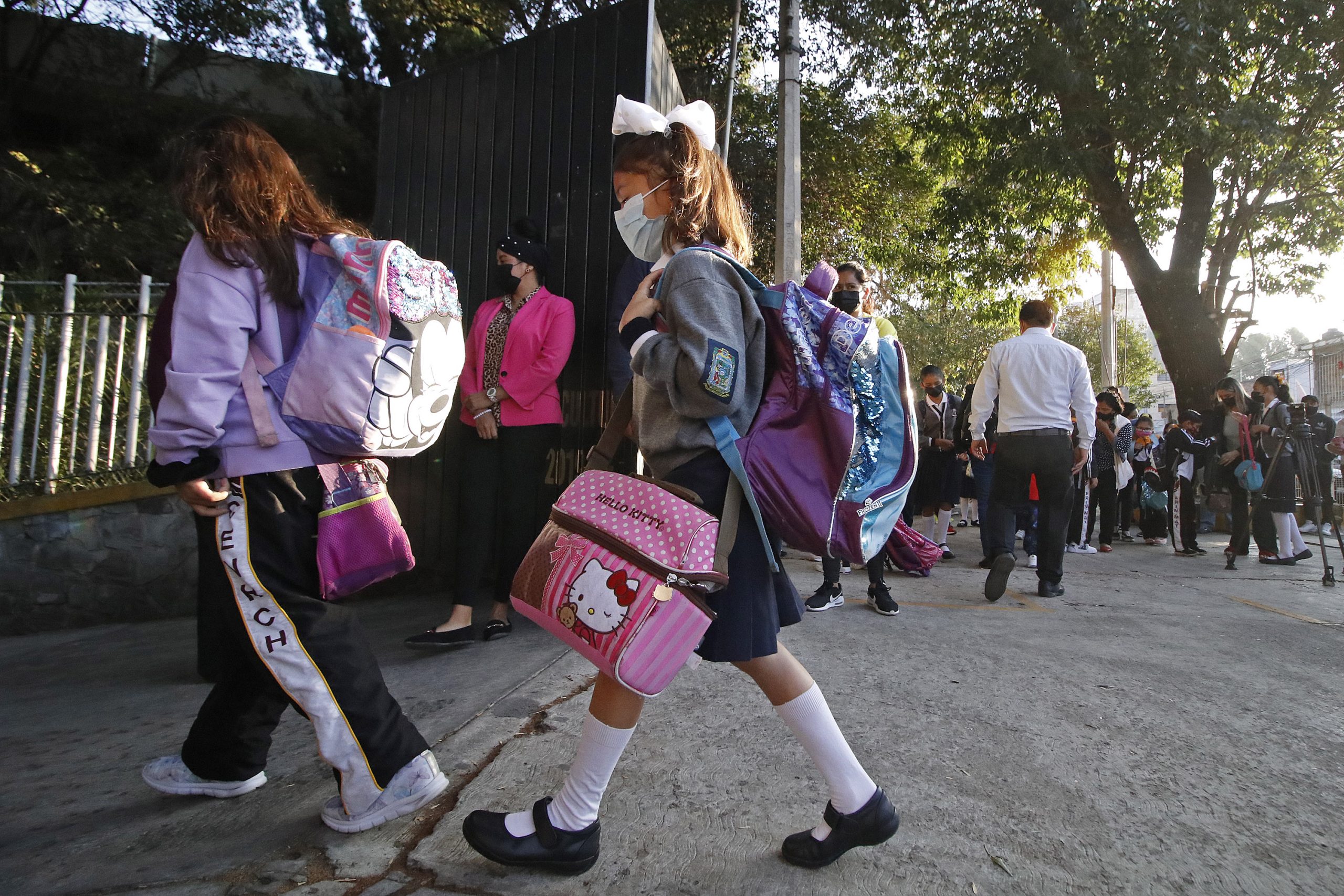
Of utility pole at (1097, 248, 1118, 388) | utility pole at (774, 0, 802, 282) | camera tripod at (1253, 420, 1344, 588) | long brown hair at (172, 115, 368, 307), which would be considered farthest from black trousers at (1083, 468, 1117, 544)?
utility pole at (1097, 248, 1118, 388)

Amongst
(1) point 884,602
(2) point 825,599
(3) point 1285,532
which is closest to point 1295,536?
(3) point 1285,532

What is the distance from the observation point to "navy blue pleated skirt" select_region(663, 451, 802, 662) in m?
1.79

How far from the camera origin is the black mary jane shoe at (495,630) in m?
3.71

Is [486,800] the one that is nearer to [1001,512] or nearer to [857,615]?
[857,615]

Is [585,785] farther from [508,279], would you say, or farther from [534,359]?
[508,279]

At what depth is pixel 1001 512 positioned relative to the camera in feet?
17.4

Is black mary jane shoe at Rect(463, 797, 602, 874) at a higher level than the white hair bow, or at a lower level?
lower

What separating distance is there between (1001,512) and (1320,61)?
9267mm

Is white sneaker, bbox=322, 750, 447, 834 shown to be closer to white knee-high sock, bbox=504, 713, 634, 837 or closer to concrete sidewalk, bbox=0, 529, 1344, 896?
concrete sidewalk, bbox=0, 529, 1344, 896

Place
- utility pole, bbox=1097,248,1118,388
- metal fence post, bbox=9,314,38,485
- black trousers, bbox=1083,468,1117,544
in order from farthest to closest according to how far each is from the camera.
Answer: utility pole, bbox=1097,248,1118,388 < black trousers, bbox=1083,468,1117,544 < metal fence post, bbox=9,314,38,485

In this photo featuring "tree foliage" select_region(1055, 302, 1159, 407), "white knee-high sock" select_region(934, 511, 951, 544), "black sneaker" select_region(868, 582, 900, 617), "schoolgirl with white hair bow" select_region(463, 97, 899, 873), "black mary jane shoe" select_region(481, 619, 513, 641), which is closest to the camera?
"schoolgirl with white hair bow" select_region(463, 97, 899, 873)

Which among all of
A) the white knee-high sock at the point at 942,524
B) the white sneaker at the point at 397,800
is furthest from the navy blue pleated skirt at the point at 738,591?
the white knee-high sock at the point at 942,524

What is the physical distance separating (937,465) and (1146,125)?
20.6 ft

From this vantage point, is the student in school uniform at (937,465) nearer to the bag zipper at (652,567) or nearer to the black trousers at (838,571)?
the black trousers at (838,571)
